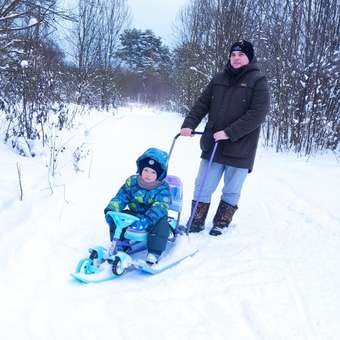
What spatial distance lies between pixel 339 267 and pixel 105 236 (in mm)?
2137

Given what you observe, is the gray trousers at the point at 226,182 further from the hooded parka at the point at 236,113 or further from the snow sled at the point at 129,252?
the snow sled at the point at 129,252

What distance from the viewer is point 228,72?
3.95 metres

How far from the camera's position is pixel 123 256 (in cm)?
304

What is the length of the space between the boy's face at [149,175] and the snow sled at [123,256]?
0.40 m

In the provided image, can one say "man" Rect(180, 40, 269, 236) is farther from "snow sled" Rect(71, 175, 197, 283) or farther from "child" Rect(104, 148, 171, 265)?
"snow sled" Rect(71, 175, 197, 283)

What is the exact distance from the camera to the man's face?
12.4 ft

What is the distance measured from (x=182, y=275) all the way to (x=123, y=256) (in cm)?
49

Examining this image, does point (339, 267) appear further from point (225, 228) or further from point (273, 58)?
point (273, 58)

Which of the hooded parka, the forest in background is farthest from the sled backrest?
the forest in background

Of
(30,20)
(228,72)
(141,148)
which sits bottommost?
(141,148)

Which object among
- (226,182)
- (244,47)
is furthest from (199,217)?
(244,47)

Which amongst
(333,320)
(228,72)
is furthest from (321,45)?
(333,320)

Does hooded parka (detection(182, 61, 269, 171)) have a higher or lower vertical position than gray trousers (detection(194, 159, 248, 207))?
higher

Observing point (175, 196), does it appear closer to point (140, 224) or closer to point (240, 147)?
point (140, 224)
